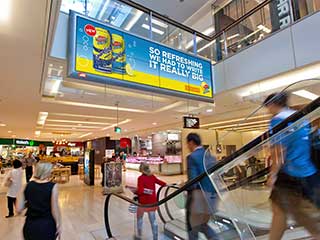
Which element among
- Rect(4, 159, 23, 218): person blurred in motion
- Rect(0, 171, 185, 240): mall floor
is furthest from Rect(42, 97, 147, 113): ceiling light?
Rect(0, 171, 185, 240): mall floor

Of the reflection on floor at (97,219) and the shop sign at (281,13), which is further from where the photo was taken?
the shop sign at (281,13)

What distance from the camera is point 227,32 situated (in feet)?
22.4

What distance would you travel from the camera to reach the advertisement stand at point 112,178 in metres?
8.34

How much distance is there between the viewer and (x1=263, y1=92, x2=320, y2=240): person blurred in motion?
1896 mm

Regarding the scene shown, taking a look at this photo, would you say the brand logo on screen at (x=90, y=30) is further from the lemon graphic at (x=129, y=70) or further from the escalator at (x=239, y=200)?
the escalator at (x=239, y=200)

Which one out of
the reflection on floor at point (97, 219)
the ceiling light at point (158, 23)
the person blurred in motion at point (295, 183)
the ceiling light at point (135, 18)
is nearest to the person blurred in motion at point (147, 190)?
the reflection on floor at point (97, 219)

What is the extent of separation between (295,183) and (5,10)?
369 centimetres

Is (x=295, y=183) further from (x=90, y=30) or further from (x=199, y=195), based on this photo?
(x=90, y=30)

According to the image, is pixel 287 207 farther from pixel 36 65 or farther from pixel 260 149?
pixel 36 65

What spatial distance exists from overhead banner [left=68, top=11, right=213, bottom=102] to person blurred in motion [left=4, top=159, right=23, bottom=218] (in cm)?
347

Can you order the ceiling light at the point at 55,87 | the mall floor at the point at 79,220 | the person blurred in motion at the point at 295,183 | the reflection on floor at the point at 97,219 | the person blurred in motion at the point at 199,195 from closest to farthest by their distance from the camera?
the person blurred in motion at the point at 295,183 → the person blurred in motion at the point at 199,195 → the reflection on floor at the point at 97,219 → the mall floor at the point at 79,220 → the ceiling light at the point at 55,87

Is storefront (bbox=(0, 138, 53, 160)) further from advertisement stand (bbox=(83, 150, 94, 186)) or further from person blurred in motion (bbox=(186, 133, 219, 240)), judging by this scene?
person blurred in motion (bbox=(186, 133, 219, 240))

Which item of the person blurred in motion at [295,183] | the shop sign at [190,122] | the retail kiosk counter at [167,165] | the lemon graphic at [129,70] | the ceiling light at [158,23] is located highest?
the ceiling light at [158,23]

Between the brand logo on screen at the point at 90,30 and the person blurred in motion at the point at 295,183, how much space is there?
10.6 feet
